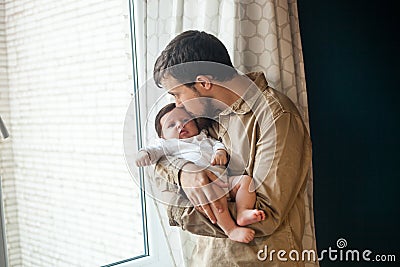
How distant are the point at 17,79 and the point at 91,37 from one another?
0.93 ft

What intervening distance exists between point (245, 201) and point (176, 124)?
0.26m

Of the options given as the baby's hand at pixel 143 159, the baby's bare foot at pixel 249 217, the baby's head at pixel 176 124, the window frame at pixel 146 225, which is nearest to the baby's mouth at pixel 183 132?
the baby's head at pixel 176 124

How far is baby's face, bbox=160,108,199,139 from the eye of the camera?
4.46 feet

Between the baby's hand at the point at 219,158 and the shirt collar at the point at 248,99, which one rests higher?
the shirt collar at the point at 248,99

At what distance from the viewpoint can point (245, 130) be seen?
1394 millimetres

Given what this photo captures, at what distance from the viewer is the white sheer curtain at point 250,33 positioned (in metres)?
1.53

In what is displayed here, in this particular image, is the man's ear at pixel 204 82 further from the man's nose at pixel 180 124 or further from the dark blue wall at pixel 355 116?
Result: the dark blue wall at pixel 355 116

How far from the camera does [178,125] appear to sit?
4.47 feet

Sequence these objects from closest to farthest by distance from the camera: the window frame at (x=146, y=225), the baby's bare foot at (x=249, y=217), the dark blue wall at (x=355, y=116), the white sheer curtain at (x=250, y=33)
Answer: the baby's bare foot at (x=249, y=217), the white sheer curtain at (x=250, y=33), the dark blue wall at (x=355, y=116), the window frame at (x=146, y=225)

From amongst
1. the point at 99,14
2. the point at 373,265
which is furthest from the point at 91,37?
the point at 373,265

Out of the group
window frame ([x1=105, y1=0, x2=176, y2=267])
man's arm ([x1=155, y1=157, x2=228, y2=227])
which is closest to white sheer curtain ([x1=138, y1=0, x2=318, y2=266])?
window frame ([x1=105, y1=0, x2=176, y2=267])

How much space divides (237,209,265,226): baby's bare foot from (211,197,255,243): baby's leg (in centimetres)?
2

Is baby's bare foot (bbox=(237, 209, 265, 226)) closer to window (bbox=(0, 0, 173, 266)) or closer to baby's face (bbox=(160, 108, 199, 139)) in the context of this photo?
baby's face (bbox=(160, 108, 199, 139))

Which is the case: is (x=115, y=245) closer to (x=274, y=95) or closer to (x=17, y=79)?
(x=17, y=79)
